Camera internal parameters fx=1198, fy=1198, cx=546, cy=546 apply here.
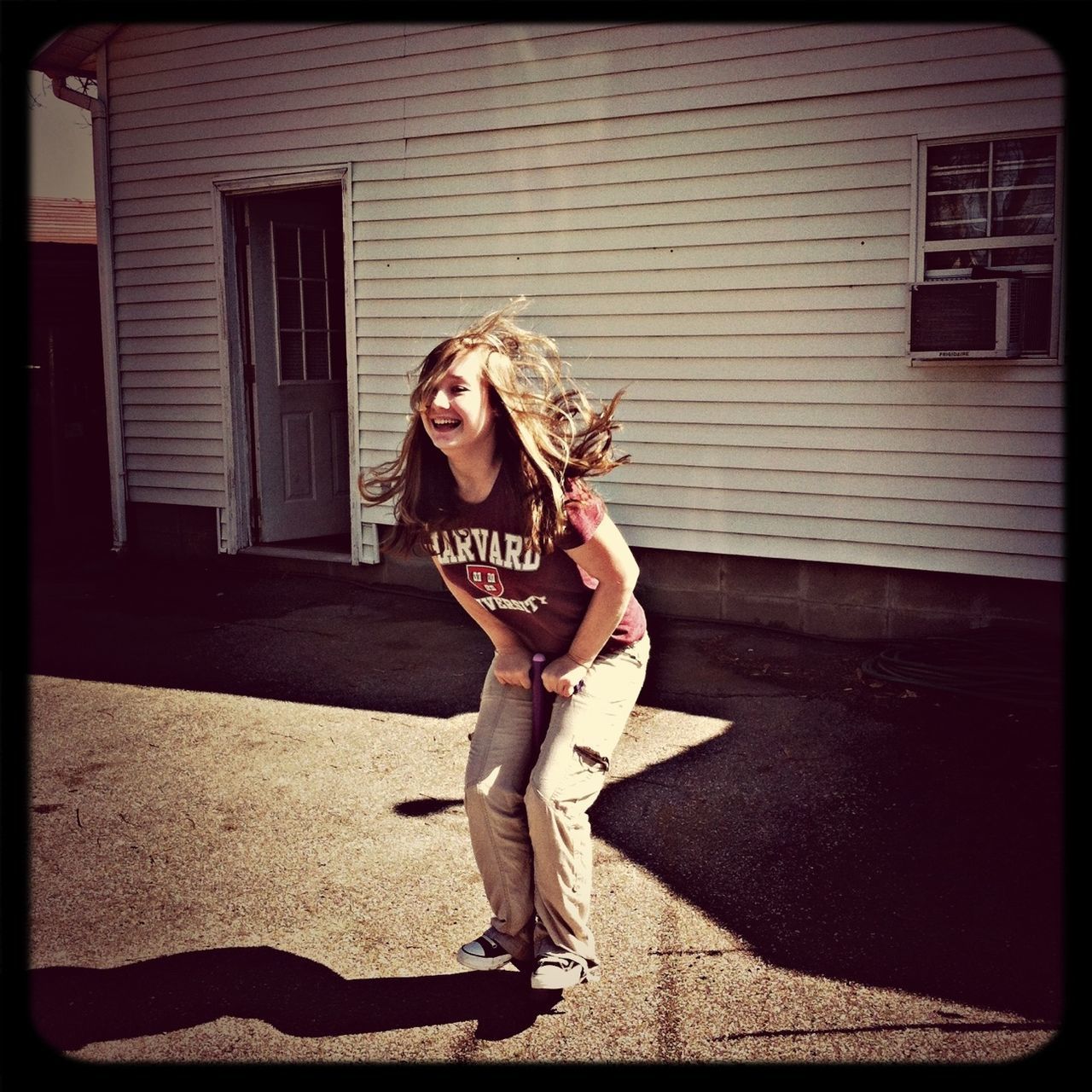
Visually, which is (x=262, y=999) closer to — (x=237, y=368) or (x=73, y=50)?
(x=237, y=368)

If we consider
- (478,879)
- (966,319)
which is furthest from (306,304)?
(478,879)

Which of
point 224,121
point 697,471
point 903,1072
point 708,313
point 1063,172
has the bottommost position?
point 903,1072

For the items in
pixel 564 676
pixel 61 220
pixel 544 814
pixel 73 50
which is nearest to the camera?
pixel 544 814

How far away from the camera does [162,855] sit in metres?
4.40

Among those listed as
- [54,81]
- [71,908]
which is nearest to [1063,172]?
[71,908]

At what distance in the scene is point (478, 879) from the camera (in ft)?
13.6

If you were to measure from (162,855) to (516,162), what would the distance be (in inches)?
212

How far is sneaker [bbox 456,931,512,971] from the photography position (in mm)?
3355

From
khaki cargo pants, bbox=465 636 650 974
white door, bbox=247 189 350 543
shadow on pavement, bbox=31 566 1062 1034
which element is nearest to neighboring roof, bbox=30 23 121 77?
white door, bbox=247 189 350 543

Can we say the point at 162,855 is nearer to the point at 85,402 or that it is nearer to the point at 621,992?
the point at 621,992

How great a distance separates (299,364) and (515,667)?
727 centimetres

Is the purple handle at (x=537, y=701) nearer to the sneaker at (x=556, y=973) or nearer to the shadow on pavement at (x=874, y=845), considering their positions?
the sneaker at (x=556, y=973)

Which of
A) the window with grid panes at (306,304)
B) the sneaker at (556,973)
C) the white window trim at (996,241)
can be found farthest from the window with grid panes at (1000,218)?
the window with grid panes at (306,304)

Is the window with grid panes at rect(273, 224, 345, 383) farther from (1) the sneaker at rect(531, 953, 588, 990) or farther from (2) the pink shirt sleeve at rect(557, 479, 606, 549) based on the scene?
(1) the sneaker at rect(531, 953, 588, 990)
